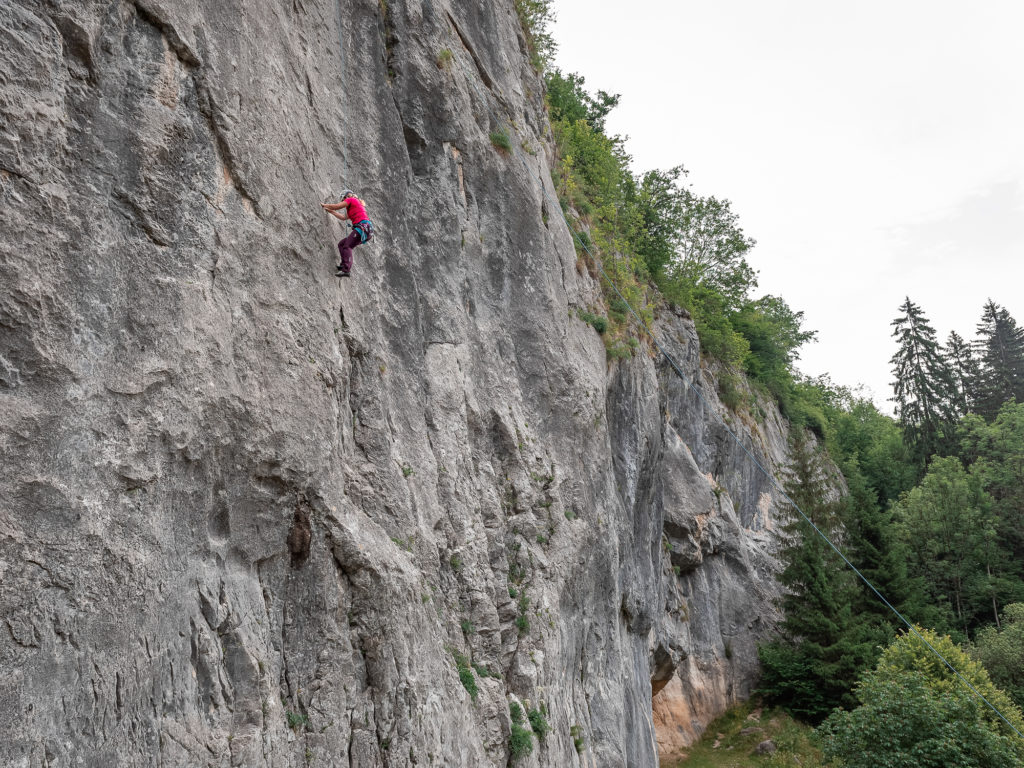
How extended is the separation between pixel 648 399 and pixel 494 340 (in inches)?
318

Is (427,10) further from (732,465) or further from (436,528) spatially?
(732,465)

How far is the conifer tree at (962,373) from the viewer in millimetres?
50125

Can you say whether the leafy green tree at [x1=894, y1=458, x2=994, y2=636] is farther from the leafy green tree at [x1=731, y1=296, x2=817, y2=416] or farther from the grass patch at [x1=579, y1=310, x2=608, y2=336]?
the grass patch at [x1=579, y1=310, x2=608, y2=336]

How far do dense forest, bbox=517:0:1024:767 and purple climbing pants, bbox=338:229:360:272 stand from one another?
8.80 meters

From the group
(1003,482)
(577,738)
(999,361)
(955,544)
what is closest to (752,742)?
(577,738)

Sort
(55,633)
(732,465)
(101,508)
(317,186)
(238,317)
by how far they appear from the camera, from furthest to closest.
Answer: (732,465)
(317,186)
(238,317)
(101,508)
(55,633)

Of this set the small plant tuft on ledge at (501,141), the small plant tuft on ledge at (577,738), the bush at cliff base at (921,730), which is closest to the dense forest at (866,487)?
the bush at cliff base at (921,730)

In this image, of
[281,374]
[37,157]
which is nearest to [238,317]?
[281,374]

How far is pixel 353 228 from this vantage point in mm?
9648

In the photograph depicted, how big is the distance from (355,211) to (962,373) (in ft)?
180

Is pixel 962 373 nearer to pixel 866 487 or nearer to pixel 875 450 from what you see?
pixel 875 450

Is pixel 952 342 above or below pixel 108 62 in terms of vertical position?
above

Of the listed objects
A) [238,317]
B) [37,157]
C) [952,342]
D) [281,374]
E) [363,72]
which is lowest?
[281,374]

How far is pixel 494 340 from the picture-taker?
1345cm
